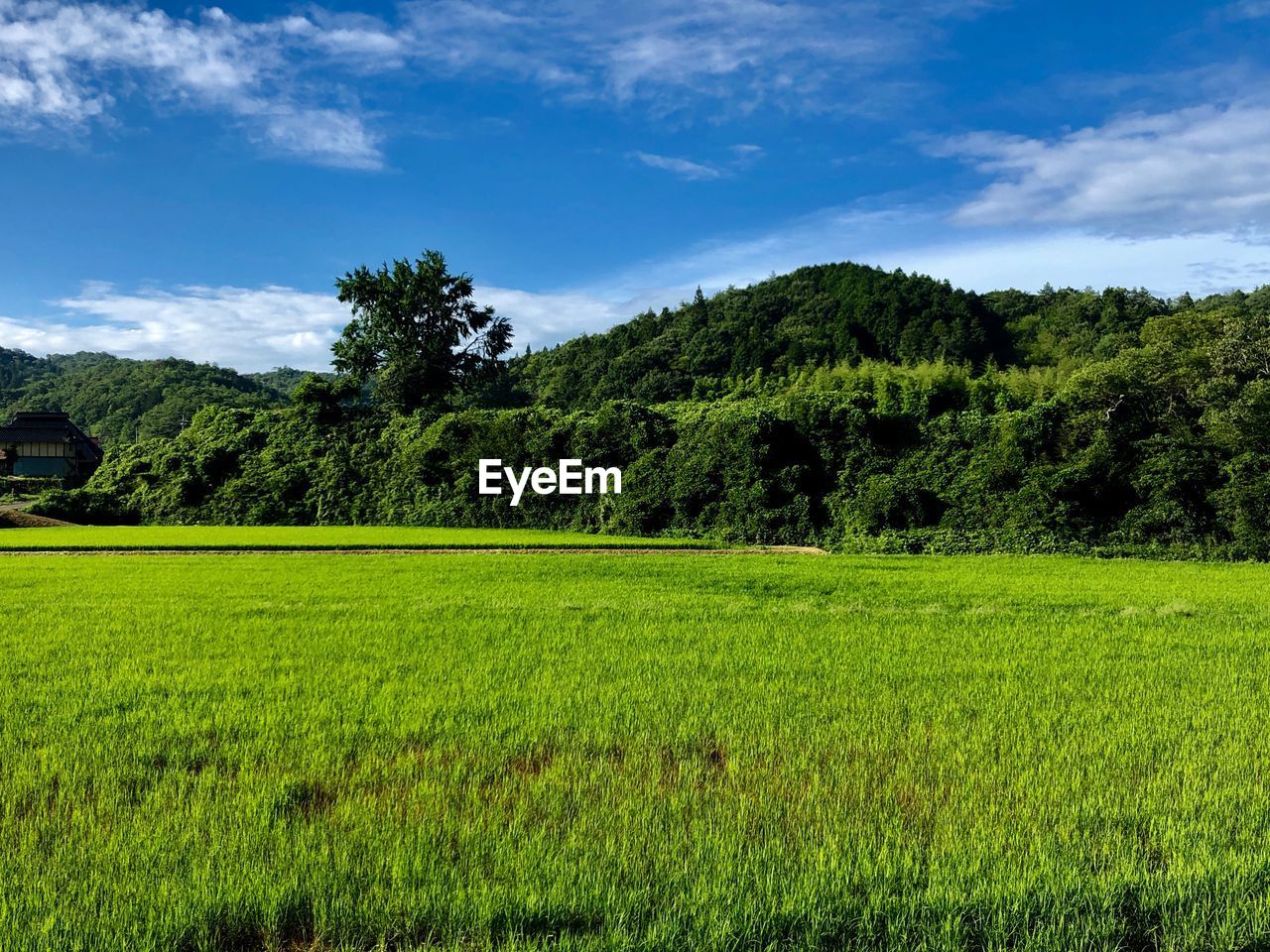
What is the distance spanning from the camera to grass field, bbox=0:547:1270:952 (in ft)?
9.18

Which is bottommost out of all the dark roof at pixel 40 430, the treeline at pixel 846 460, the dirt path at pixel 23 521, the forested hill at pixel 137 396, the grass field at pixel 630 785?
the grass field at pixel 630 785

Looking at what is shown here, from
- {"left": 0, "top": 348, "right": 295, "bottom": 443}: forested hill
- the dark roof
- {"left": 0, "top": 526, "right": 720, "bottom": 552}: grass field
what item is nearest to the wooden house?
the dark roof

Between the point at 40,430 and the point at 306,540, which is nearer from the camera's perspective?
the point at 306,540

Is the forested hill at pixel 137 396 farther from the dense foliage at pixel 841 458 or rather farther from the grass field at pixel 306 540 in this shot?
the grass field at pixel 306 540

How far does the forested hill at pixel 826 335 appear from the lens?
45.1m

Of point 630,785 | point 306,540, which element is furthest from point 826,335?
point 630,785

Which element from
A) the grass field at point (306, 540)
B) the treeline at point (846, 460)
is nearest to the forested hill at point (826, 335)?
the treeline at point (846, 460)

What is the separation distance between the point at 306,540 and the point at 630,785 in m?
18.8

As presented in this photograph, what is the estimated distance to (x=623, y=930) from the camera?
2676 millimetres

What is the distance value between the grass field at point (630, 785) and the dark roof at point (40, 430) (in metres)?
49.8

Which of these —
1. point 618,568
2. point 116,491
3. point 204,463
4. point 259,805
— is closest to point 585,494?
point 618,568

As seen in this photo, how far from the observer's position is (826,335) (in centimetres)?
5106

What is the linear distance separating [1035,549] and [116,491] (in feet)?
108

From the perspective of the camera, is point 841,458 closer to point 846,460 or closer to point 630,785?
point 846,460
